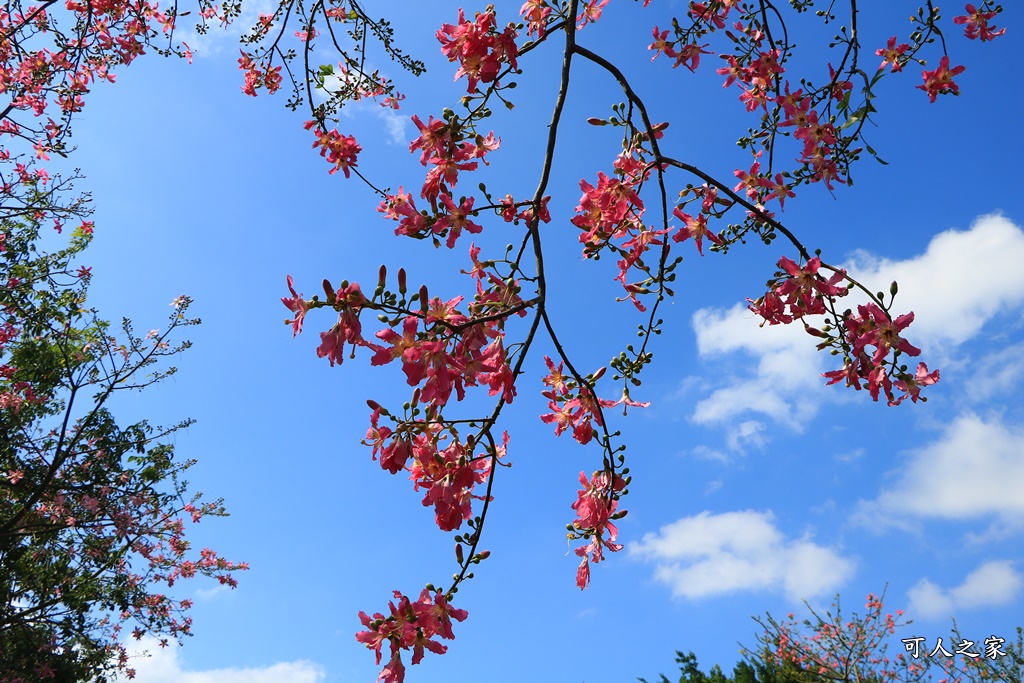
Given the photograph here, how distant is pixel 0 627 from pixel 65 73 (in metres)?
4.34

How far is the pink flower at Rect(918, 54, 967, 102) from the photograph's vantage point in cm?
266

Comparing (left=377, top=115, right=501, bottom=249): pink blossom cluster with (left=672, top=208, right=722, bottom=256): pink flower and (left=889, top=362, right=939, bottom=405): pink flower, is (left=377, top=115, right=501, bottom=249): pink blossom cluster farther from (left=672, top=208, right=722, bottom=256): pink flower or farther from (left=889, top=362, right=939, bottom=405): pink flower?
(left=889, top=362, right=939, bottom=405): pink flower

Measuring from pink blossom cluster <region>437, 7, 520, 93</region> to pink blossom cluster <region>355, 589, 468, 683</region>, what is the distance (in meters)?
1.41

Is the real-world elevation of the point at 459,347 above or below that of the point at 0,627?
below

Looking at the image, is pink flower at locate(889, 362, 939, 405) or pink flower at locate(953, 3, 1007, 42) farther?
pink flower at locate(953, 3, 1007, 42)

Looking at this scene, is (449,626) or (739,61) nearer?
(449,626)

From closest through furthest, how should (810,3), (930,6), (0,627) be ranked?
(930,6)
(810,3)
(0,627)

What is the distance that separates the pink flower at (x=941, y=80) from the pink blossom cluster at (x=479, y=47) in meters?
1.67

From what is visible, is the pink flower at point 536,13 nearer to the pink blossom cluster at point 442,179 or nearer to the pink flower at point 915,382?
the pink blossom cluster at point 442,179

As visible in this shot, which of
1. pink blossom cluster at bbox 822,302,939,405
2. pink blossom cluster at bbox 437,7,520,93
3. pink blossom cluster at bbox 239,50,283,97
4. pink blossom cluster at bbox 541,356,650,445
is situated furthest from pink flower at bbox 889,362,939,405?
pink blossom cluster at bbox 239,50,283,97

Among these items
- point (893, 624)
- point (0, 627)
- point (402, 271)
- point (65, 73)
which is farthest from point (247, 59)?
point (893, 624)

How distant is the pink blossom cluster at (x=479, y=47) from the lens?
2.07m

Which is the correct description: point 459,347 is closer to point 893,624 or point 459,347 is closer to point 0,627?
point 0,627

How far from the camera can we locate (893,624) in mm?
9219
